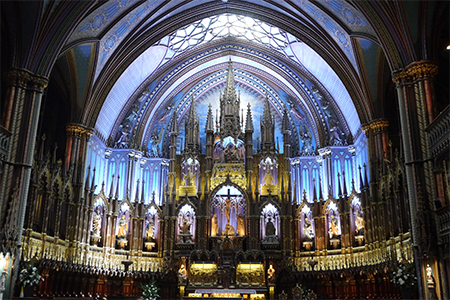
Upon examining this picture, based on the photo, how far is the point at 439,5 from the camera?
60.5 feet

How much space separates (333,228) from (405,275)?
27.9 feet

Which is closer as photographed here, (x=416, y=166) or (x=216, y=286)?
(x=416, y=166)

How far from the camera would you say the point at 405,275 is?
1761 cm

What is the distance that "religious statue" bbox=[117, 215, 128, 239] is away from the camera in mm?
26622

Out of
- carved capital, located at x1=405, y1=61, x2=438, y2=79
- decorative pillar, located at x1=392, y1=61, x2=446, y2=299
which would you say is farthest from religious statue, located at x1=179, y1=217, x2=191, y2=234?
carved capital, located at x1=405, y1=61, x2=438, y2=79

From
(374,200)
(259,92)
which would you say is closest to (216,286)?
(374,200)

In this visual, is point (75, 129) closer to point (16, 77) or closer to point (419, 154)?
point (16, 77)

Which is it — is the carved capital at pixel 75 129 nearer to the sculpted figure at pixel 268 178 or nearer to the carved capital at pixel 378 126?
the sculpted figure at pixel 268 178

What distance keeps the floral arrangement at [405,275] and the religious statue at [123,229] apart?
1585 centimetres

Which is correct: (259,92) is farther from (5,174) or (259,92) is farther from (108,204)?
(5,174)

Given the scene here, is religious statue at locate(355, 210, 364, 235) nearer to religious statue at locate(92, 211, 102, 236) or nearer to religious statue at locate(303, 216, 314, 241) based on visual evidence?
religious statue at locate(303, 216, 314, 241)

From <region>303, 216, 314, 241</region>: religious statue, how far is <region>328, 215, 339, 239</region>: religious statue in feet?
4.08

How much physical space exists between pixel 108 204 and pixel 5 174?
941 centimetres

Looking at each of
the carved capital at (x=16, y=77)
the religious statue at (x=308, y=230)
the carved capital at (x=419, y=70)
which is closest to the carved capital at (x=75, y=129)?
the carved capital at (x=16, y=77)
